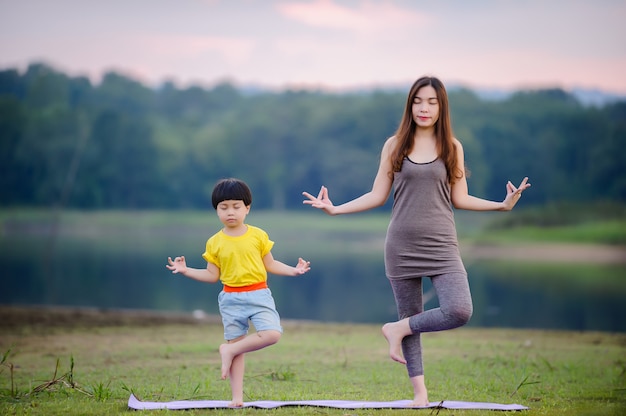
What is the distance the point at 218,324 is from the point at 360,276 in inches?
629

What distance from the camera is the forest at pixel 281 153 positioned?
68625mm

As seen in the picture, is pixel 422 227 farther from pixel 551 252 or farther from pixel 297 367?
pixel 551 252

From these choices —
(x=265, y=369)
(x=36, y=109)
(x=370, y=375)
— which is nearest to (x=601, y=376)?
(x=370, y=375)

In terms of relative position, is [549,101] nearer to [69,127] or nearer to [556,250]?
[69,127]

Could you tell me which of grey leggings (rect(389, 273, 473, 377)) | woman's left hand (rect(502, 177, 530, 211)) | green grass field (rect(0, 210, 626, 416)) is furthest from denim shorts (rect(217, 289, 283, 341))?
woman's left hand (rect(502, 177, 530, 211))

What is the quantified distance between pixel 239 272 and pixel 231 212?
356mm

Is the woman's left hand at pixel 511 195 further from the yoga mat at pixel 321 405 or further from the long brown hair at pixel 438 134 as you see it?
the yoga mat at pixel 321 405

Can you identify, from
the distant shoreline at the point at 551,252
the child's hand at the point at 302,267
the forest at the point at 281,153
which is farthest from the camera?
the forest at the point at 281,153

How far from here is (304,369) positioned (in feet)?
27.3

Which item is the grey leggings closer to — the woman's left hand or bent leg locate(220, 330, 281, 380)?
the woman's left hand

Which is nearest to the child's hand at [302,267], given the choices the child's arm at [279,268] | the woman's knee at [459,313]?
the child's arm at [279,268]

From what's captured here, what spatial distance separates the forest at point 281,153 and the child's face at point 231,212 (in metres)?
62.3

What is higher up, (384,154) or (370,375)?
(384,154)

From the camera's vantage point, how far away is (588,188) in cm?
7150
